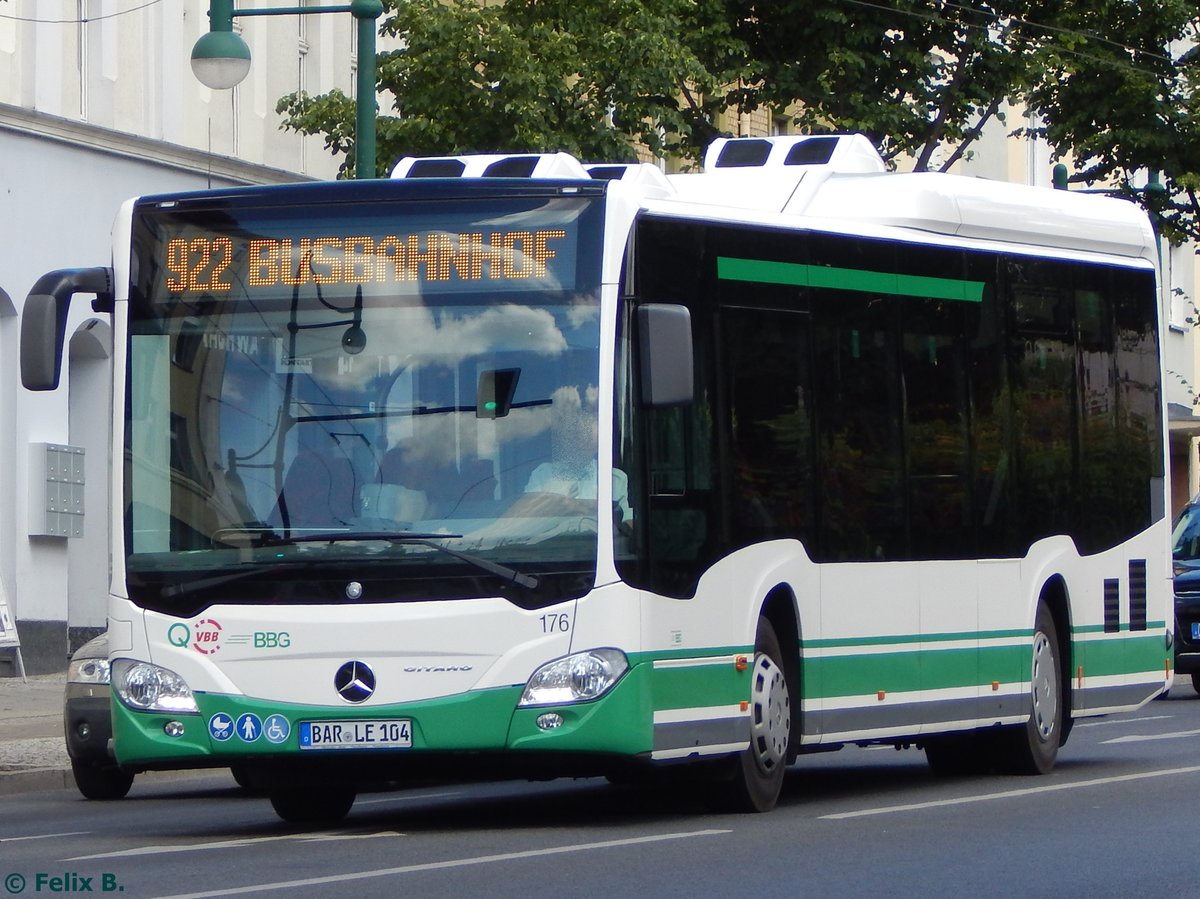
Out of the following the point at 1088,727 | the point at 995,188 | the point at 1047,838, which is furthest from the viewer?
the point at 1088,727

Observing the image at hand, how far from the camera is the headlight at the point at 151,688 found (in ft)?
38.9

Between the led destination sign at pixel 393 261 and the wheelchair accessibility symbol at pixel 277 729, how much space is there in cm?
184

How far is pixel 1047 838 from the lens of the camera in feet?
37.7

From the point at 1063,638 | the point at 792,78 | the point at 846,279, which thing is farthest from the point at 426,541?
the point at 792,78

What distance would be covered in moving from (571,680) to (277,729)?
125 centimetres

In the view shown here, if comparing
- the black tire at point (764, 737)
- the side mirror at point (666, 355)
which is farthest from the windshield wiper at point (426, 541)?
the black tire at point (764, 737)

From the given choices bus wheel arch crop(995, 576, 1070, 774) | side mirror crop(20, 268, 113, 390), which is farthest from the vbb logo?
bus wheel arch crop(995, 576, 1070, 774)

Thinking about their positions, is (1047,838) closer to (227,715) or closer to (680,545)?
(680,545)

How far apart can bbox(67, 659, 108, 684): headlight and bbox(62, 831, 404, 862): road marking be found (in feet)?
11.4

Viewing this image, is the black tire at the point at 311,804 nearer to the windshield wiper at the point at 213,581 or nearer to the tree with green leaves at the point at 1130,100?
the windshield wiper at the point at 213,581

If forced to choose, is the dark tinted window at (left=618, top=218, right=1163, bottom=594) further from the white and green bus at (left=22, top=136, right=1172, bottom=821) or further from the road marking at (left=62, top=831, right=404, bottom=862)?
the road marking at (left=62, top=831, right=404, bottom=862)

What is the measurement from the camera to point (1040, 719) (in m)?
15.6

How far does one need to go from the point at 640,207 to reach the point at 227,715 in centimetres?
277

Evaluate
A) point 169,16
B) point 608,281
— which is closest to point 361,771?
point 608,281
